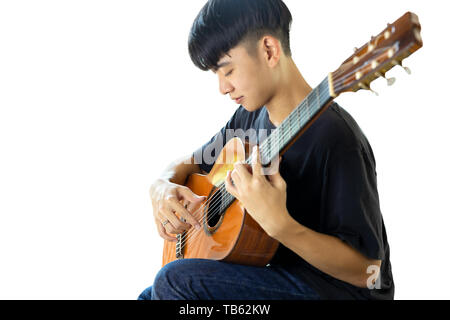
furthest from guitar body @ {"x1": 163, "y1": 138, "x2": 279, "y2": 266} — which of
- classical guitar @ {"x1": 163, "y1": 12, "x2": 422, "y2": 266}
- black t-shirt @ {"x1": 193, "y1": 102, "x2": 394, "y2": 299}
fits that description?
black t-shirt @ {"x1": 193, "y1": 102, "x2": 394, "y2": 299}

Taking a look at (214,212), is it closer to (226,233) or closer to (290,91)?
(226,233)

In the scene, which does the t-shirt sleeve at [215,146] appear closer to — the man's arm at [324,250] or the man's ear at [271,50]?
the man's ear at [271,50]

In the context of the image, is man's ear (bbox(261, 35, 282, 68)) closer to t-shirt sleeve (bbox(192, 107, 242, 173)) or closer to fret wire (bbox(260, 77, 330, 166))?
fret wire (bbox(260, 77, 330, 166))

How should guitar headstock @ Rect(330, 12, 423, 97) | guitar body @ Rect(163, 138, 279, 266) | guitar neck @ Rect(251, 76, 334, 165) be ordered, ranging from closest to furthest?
1. guitar headstock @ Rect(330, 12, 423, 97)
2. guitar neck @ Rect(251, 76, 334, 165)
3. guitar body @ Rect(163, 138, 279, 266)

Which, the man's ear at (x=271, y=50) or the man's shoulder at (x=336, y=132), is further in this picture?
the man's ear at (x=271, y=50)

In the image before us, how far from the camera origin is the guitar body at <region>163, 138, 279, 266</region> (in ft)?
3.50

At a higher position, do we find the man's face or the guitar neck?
the man's face

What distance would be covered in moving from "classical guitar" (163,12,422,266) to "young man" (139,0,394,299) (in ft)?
0.16

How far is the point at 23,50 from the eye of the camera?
2.27 metres

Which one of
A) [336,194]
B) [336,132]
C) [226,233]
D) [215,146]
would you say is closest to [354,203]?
[336,194]

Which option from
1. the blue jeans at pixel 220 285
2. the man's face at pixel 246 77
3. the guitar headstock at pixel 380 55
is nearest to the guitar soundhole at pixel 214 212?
the blue jeans at pixel 220 285

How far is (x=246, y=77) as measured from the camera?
1141mm

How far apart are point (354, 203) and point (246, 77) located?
0.41 metres

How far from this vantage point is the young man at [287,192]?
39.0 inches
